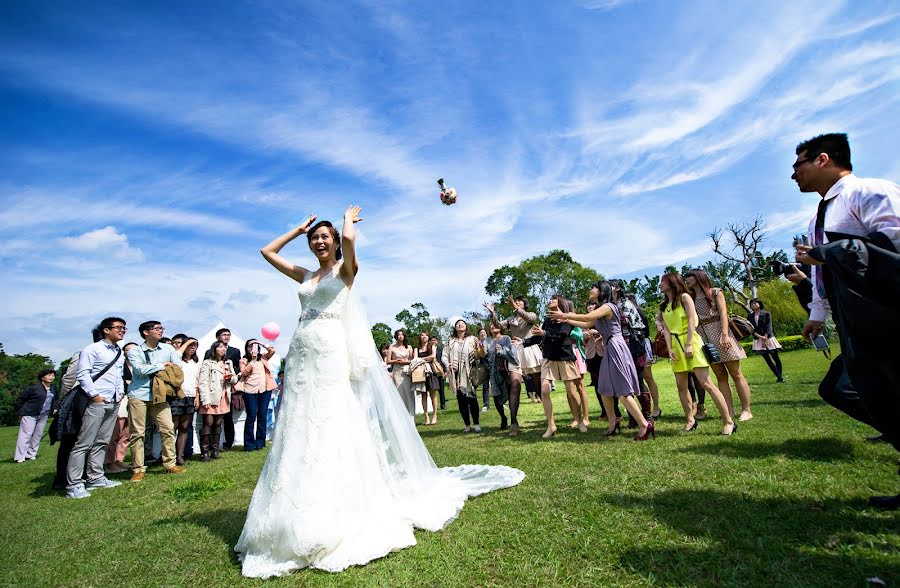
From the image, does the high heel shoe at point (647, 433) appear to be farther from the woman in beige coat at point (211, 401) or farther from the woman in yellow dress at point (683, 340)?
the woman in beige coat at point (211, 401)

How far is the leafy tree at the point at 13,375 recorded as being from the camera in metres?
38.8

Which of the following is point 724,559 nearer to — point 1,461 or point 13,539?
point 13,539

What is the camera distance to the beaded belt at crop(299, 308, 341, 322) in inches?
163

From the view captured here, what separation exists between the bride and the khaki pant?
5.32m

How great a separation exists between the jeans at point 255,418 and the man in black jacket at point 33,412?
6297 mm

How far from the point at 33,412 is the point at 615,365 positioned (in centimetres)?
1509

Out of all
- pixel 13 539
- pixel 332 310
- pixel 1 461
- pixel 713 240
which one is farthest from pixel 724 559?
pixel 713 240

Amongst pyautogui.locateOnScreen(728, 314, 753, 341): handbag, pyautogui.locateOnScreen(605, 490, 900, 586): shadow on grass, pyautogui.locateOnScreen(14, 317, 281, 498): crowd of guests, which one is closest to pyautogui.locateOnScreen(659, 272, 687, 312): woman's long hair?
pyautogui.locateOnScreen(728, 314, 753, 341): handbag

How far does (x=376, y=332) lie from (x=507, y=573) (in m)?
60.2

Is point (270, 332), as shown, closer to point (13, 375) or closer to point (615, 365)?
point (615, 365)

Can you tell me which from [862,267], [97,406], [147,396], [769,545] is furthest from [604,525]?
[147,396]

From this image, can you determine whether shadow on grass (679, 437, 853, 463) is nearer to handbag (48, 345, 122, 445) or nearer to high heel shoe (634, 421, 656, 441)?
high heel shoe (634, 421, 656, 441)

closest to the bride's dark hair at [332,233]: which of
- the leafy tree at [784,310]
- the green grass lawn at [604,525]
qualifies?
the green grass lawn at [604,525]

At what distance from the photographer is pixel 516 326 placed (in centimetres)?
887
